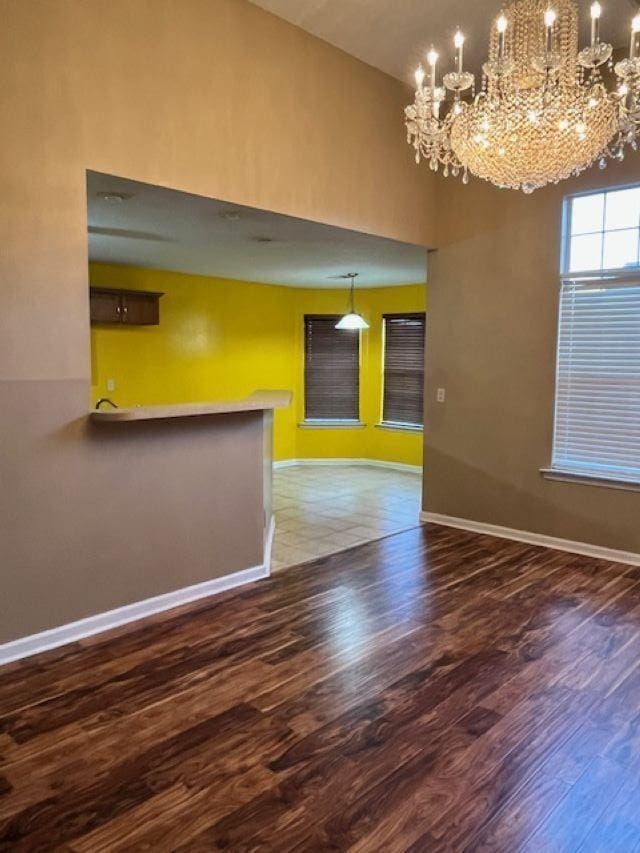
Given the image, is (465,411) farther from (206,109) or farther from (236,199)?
(206,109)

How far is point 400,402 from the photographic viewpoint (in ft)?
26.5

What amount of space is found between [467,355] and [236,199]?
2.41 m

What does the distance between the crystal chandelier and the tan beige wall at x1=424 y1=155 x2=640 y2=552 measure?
5.58 ft

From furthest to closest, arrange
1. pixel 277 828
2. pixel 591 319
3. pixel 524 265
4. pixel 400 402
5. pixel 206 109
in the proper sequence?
1. pixel 400 402
2. pixel 524 265
3. pixel 591 319
4. pixel 206 109
5. pixel 277 828

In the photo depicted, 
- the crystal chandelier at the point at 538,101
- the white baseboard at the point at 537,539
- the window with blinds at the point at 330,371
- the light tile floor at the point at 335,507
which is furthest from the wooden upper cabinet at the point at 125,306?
the crystal chandelier at the point at 538,101

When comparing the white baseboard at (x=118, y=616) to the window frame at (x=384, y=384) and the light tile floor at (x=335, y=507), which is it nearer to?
the light tile floor at (x=335, y=507)

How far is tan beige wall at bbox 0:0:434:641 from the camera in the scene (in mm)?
2748

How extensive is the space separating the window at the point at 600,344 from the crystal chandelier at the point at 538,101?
62.1 inches

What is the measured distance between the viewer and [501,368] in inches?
192

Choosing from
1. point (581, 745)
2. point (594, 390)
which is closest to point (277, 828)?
point (581, 745)

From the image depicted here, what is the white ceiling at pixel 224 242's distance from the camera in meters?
3.60

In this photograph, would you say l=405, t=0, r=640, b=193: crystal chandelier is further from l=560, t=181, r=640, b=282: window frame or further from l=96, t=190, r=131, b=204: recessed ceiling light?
l=96, t=190, r=131, b=204: recessed ceiling light

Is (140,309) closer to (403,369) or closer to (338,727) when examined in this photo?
(403,369)

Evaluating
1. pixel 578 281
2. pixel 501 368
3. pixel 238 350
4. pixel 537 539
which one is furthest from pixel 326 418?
pixel 578 281
